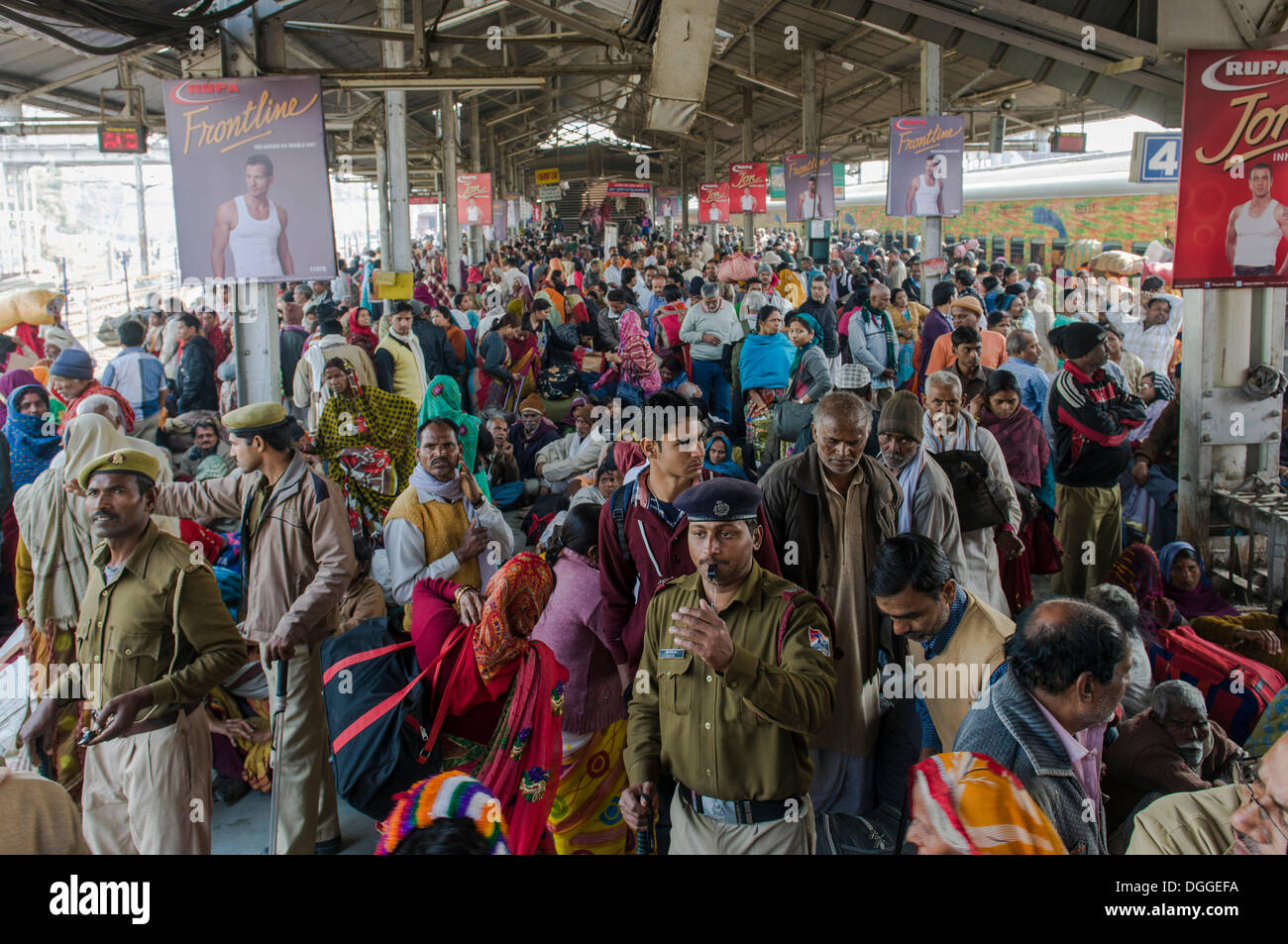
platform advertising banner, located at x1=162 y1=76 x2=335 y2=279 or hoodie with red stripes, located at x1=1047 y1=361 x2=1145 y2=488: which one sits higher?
platform advertising banner, located at x1=162 y1=76 x2=335 y2=279

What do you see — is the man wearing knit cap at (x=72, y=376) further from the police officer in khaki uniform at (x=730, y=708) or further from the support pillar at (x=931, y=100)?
the support pillar at (x=931, y=100)

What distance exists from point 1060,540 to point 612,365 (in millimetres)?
5628

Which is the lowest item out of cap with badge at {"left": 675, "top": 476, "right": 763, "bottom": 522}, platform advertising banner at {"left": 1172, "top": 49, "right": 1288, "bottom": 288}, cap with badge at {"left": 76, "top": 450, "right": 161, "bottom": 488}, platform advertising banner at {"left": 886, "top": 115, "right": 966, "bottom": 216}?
cap with badge at {"left": 675, "top": 476, "right": 763, "bottom": 522}

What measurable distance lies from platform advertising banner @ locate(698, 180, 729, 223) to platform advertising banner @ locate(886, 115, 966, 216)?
11678mm

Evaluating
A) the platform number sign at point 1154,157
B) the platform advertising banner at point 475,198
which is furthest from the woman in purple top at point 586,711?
the platform advertising banner at point 475,198

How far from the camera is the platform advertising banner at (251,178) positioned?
6.31 m

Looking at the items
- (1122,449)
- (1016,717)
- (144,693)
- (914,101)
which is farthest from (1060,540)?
(914,101)

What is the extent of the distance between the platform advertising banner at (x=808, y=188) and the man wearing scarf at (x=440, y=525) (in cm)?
1605

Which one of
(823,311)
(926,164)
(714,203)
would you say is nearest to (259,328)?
(823,311)

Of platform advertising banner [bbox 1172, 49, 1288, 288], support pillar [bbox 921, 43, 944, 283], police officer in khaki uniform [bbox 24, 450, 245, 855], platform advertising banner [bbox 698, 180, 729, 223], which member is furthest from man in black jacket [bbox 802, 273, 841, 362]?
platform advertising banner [bbox 698, 180, 729, 223]

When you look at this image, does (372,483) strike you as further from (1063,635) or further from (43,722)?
(1063,635)

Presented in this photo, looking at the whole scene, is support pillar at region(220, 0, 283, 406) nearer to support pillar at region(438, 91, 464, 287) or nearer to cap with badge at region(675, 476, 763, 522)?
cap with badge at region(675, 476, 763, 522)

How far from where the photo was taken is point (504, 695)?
126 inches
